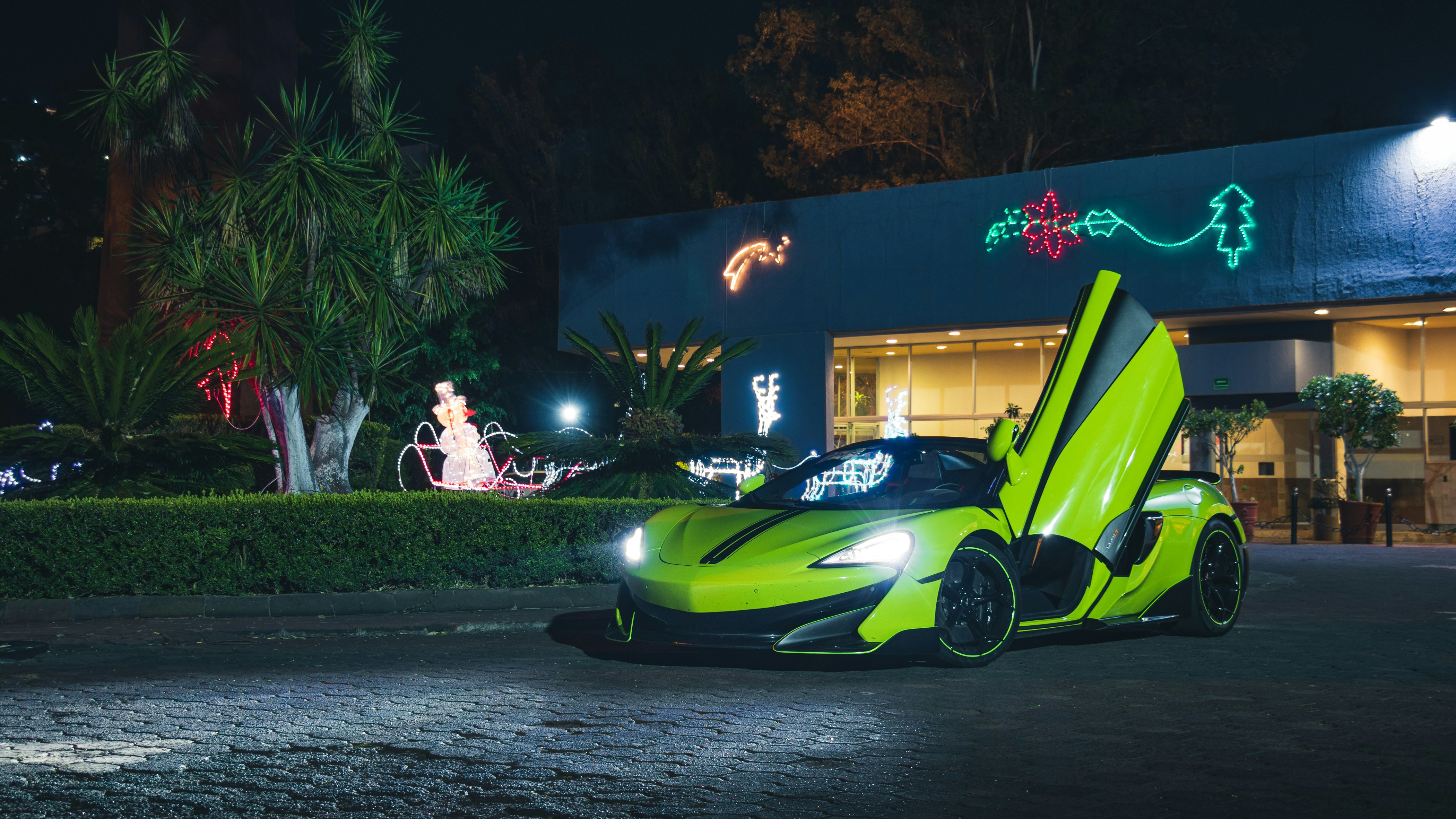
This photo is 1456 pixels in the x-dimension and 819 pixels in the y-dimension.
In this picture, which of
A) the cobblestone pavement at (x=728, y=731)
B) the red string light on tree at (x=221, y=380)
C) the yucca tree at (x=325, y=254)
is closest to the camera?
the cobblestone pavement at (x=728, y=731)

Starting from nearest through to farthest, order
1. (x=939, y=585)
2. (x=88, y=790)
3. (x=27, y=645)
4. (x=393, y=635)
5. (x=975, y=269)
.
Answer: (x=88, y=790) → (x=939, y=585) → (x=27, y=645) → (x=393, y=635) → (x=975, y=269)

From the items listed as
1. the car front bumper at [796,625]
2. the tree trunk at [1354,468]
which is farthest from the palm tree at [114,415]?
the tree trunk at [1354,468]

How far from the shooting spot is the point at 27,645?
787cm

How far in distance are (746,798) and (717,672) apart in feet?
8.80

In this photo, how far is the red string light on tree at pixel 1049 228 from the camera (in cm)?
2392

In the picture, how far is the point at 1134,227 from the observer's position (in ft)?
76.3

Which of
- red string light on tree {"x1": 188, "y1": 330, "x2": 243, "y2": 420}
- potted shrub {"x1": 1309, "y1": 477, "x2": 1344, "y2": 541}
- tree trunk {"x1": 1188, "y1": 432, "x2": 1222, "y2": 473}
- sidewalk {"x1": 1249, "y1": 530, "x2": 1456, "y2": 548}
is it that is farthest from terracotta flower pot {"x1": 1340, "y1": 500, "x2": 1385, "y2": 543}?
red string light on tree {"x1": 188, "y1": 330, "x2": 243, "y2": 420}

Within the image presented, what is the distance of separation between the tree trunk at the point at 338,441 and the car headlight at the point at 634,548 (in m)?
11.7

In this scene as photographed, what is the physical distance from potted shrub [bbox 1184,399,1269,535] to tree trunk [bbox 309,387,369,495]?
1457cm

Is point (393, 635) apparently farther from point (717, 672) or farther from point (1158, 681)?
point (1158, 681)

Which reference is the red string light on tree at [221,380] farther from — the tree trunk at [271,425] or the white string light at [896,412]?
the white string light at [896,412]

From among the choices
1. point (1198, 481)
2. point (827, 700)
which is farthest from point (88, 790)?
point (1198, 481)

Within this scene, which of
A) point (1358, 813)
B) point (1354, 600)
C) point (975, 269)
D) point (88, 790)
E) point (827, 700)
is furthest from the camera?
point (975, 269)

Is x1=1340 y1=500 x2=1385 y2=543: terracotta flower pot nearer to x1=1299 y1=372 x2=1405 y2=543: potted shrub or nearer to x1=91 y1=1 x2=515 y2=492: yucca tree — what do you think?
x1=1299 y1=372 x2=1405 y2=543: potted shrub
